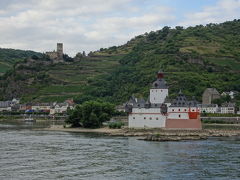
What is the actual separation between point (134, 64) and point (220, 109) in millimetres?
53270

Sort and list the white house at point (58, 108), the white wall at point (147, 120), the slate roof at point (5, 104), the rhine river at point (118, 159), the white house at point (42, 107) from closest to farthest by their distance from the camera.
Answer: the rhine river at point (118, 159) → the white wall at point (147, 120) → the white house at point (58, 108) → the white house at point (42, 107) → the slate roof at point (5, 104)

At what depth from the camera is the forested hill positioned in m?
142

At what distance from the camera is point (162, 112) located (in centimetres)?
8069

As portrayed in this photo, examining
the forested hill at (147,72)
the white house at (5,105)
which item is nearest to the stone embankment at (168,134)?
the forested hill at (147,72)

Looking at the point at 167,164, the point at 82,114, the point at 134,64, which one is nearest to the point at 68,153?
the point at 167,164

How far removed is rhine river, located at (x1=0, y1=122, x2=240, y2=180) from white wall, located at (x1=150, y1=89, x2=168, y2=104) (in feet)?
54.4

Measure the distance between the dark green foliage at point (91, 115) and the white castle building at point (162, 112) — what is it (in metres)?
9.12

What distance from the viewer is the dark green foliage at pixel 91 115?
3612 inches

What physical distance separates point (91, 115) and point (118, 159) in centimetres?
4215

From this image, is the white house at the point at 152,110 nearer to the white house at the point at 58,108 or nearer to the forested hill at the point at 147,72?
the forested hill at the point at 147,72

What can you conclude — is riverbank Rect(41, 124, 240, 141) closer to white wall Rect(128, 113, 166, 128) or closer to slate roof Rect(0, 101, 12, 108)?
white wall Rect(128, 113, 166, 128)

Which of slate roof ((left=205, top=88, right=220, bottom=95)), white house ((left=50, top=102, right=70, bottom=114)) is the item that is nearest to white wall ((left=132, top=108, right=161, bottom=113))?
slate roof ((left=205, top=88, right=220, bottom=95))

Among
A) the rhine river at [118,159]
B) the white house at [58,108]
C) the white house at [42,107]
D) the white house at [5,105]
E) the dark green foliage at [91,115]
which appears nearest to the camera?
the rhine river at [118,159]

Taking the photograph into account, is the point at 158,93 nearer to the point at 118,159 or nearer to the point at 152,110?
the point at 152,110
